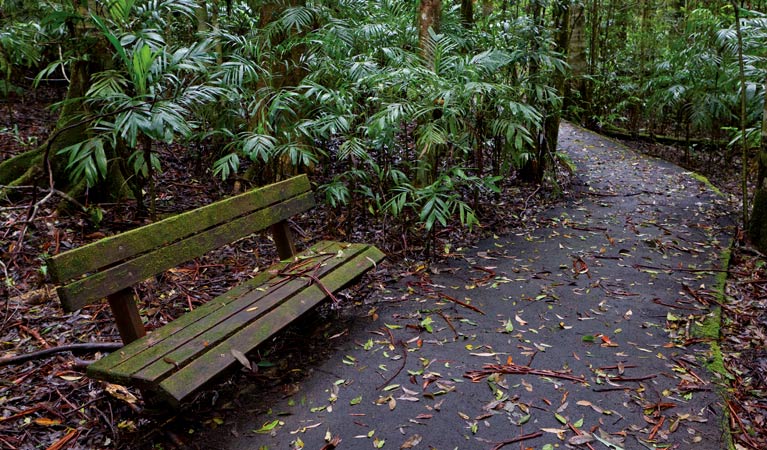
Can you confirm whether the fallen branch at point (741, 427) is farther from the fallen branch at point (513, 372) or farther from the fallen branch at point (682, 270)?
the fallen branch at point (682, 270)

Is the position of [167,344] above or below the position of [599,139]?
above

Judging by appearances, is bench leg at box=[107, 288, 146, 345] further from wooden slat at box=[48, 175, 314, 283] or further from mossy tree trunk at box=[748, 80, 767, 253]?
mossy tree trunk at box=[748, 80, 767, 253]

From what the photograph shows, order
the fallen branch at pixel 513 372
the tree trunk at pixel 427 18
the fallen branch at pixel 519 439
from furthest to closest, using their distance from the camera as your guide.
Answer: the tree trunk at pixel 427 18 < the fallen branch at pixel 513 372 < the fallen branch at pixel 519 439

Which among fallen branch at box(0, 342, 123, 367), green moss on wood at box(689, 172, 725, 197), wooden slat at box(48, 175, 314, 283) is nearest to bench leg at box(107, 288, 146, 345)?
wooden slat at box(48, 175, 314, 283)

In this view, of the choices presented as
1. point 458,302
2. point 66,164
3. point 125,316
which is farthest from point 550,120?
point 125,316

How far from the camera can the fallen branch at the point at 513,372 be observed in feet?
9.45

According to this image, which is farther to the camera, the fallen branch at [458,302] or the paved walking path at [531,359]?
the fallen branch at [458,302]

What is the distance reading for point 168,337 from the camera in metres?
2.59

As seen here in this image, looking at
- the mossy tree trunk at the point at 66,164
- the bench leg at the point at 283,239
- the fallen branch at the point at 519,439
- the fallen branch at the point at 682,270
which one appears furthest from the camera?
the mossy tree trunk at the point at 66,164

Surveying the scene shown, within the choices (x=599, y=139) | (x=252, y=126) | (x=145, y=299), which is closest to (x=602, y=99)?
(x=599, y=139)

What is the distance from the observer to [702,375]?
9.43ft

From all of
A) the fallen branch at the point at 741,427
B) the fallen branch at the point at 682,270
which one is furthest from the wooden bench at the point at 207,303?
the fallen branch at the point at 682,270

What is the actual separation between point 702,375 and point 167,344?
9.53 ft

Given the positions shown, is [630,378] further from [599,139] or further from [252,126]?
[599,139]
